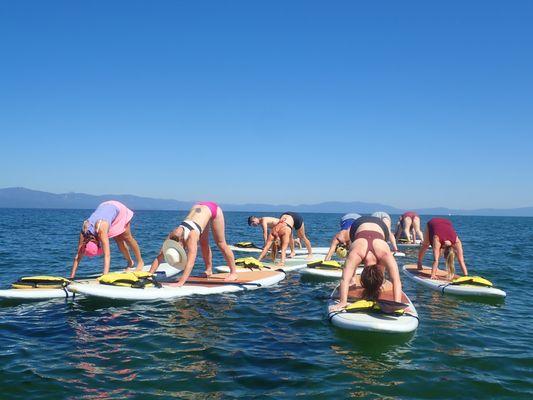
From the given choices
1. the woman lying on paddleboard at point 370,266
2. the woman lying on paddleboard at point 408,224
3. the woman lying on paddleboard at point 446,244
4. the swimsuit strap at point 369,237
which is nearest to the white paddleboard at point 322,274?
the woman lying on paddleboard at point 446,244

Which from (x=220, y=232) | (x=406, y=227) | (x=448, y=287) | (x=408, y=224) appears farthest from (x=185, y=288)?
(x=408, y=224)

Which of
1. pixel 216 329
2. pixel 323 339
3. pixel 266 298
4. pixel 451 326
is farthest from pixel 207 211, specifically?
pixel 451 326

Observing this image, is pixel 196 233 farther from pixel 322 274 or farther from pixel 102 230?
pixel 322 274

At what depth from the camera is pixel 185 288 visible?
1092cm

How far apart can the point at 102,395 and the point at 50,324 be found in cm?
358

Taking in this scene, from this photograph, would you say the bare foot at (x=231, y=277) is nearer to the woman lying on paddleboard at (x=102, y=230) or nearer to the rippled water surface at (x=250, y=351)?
the rippled water surface at (x=250, y=351)

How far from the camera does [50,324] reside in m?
8.51

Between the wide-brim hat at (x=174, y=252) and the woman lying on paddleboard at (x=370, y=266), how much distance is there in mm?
4095

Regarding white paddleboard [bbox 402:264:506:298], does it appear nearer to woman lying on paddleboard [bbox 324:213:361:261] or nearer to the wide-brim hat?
woman lying on paddleboard [bbox 324:213:361:261]

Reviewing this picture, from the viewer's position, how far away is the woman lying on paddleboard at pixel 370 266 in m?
8.53

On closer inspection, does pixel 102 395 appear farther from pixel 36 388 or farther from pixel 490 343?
pixel 490 343

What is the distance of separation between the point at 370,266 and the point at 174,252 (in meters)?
4.86

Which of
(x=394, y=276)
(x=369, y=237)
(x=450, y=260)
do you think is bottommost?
(x=450, y=260)

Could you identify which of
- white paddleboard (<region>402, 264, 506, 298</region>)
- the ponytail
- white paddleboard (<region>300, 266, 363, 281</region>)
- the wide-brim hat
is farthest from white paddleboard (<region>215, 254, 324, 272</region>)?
the ponytail
